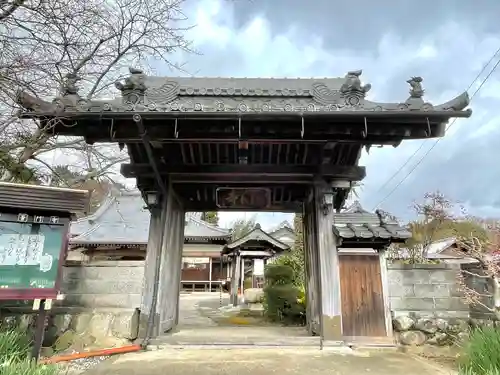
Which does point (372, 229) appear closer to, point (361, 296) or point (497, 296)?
point (361, 296)

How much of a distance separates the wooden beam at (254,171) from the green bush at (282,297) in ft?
16.9

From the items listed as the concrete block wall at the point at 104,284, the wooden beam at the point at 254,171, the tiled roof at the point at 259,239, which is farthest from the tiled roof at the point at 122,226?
the wooden beam at the point at 254,171

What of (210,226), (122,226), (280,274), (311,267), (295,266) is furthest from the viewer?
(210,226)

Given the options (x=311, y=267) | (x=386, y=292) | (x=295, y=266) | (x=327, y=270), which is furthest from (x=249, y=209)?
(x=295, y=266)

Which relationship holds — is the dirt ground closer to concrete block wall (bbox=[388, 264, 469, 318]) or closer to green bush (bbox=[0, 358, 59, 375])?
concrete block wall (bbox=[388, 264, 469, 318])

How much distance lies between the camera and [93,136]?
5438 mm

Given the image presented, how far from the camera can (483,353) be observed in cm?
359

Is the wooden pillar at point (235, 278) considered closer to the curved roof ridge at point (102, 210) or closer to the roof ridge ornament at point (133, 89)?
the curved roof ridge at point (102, 210)

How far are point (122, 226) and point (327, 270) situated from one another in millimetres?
16882

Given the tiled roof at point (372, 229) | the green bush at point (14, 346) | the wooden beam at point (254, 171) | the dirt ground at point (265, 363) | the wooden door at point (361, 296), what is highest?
the wooden beam at point (254, 171)

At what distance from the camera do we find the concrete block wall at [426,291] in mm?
6234

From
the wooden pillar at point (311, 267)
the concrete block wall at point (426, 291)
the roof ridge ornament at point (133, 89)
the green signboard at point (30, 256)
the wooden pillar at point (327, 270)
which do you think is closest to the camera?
the green signboard at point (30, 256)

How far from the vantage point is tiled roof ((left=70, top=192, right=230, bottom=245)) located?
18578mm

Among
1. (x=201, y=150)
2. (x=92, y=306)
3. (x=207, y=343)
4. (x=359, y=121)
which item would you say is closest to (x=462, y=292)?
(x=359, y=121)
